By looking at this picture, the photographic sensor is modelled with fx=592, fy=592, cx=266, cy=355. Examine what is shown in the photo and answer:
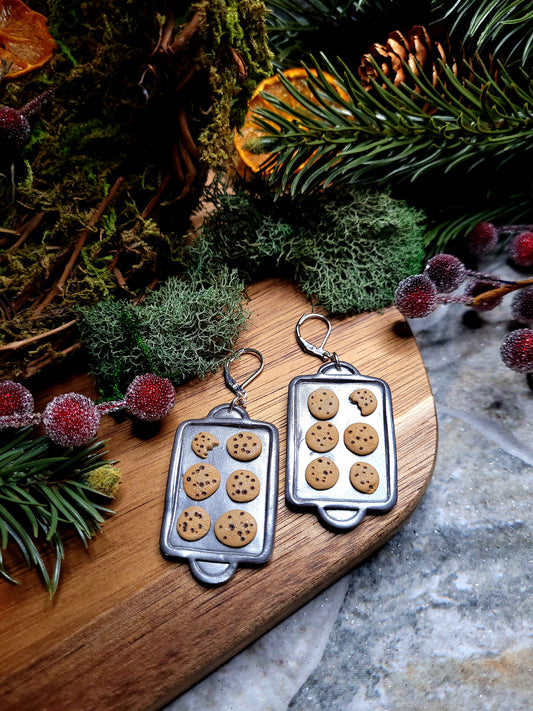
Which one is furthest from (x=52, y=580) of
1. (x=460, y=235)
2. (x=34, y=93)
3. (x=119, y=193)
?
(x=460, y=235)

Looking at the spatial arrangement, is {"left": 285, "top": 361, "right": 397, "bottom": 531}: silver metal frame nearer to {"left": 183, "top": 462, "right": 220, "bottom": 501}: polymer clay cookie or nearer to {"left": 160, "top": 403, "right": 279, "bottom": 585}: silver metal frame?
{"left": 160, "top": 403, "right": 279, "bottom": 585}: silver metal frame

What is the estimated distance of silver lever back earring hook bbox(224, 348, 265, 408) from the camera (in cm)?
138

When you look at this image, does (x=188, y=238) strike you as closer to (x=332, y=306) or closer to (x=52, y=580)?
(x=332, y=306)

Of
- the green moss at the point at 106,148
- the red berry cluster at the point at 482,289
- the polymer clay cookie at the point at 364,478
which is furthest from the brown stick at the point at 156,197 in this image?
the polymer clay cookie at the point at 364,478

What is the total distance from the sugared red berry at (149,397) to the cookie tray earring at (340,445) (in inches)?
11.1

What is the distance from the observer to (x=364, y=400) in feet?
4.40

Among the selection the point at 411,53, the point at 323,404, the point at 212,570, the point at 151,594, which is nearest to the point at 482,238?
the point at 411,53

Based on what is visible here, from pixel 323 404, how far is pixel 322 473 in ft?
0.55

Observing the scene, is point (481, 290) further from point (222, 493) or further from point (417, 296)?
point (222, 493)

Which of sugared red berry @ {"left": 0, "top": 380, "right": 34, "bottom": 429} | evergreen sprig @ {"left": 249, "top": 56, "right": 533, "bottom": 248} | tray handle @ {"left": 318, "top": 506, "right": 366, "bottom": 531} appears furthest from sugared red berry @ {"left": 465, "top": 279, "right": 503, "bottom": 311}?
sugared red berry @ {"left": 0, "top": 380, "right": 34, "bottom": 429}

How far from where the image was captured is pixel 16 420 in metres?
1.14

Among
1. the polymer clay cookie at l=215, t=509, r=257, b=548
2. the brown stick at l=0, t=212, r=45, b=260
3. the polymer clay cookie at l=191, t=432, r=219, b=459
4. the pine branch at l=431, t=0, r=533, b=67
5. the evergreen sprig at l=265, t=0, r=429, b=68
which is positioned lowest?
the polymer clay cookie at l=215, t=509, r=257, b=548

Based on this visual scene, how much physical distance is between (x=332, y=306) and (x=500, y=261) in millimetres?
563

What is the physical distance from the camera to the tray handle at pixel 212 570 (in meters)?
1.13
